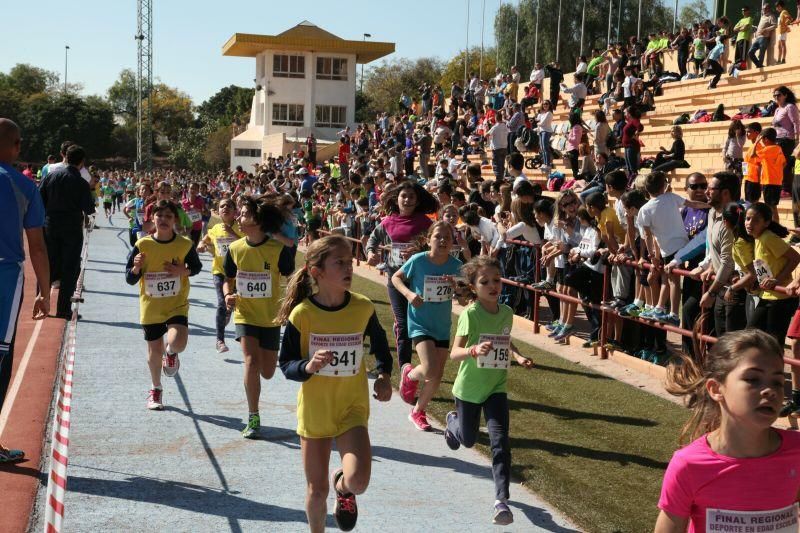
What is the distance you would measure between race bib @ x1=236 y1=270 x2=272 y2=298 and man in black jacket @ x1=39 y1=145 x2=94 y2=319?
5351mm

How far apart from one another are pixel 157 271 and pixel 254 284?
113 cm

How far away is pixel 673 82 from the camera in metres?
26.9

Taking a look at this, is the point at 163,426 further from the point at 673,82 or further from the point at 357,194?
the point at 673,82

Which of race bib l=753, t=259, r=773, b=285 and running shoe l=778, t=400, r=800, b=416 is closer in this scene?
running shoe l=778, t=400, r=800, b=416

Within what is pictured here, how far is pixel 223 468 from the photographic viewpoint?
707 cm

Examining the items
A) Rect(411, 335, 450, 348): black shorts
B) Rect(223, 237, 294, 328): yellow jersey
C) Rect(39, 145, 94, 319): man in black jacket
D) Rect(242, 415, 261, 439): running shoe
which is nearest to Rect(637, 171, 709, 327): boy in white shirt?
Rect(411, 335, 450, 348): black shorts

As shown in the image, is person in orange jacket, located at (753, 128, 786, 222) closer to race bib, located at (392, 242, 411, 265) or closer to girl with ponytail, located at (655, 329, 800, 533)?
race bib, located at (392, 242, 411, 265)

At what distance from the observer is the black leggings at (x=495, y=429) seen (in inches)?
234

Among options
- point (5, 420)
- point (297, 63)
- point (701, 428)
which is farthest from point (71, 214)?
point (297, 63)

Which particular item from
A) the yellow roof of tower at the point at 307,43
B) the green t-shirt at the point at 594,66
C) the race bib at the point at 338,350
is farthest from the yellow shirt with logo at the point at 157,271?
the yellow roof of tower at the point at 307,43

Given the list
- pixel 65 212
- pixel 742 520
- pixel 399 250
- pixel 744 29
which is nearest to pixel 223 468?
pixel 399 250

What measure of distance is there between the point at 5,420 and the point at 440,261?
155 inches

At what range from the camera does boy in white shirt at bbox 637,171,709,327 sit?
1023cm

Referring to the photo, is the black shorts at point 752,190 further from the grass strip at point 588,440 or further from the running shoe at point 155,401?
the running shoe at point 155,401
